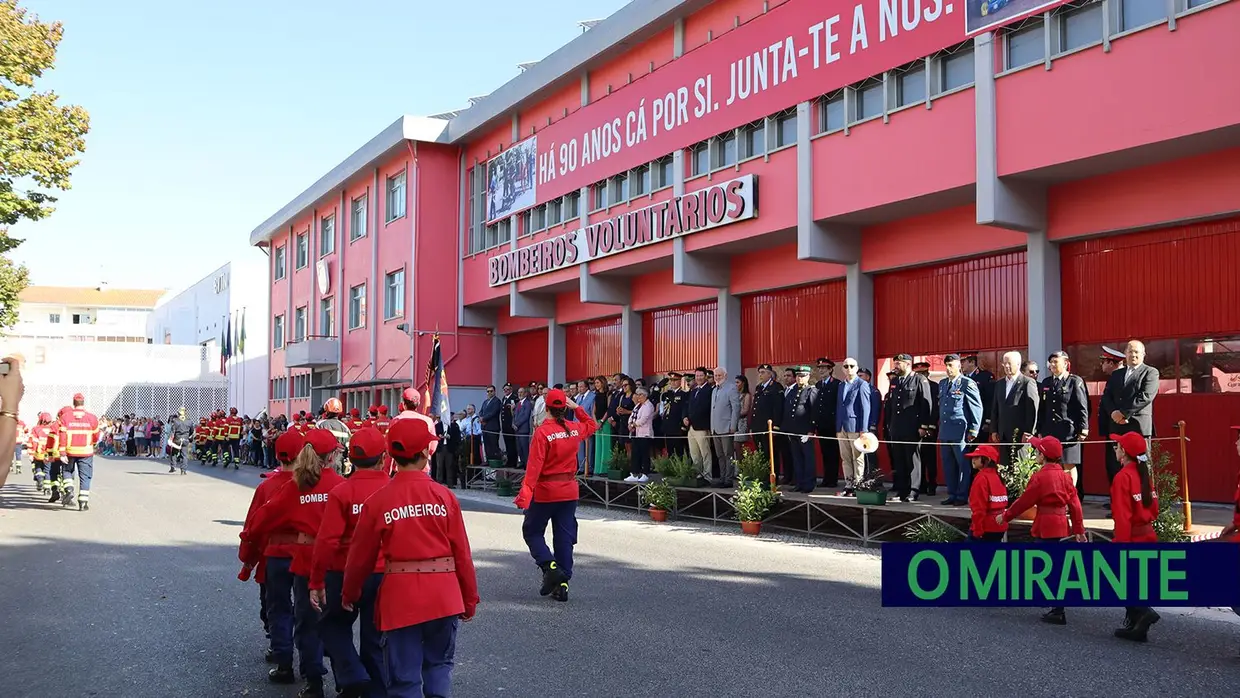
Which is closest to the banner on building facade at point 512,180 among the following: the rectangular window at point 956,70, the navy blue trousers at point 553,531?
the rectangular window at point 956,70

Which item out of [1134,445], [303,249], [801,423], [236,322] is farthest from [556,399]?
[236,322]

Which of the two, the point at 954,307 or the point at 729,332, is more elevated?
the point at 954,307

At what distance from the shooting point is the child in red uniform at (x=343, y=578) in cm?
580

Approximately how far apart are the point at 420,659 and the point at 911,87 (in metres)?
13.7

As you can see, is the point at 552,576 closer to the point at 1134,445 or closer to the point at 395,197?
the point at 1134,445

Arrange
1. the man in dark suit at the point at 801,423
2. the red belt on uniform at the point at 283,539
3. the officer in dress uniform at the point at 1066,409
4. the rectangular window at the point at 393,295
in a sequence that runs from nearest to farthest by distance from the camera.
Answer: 1. the red belt on uniform at the point at 283,539
2. the officer in dress uniform at the point at 1066,409
3. the man in dark suit at the point at 801,423
4. the rectangular window at the point at 393,295

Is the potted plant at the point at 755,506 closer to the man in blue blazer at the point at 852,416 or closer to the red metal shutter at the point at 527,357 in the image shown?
the man in blue blazer at the point at 852,416

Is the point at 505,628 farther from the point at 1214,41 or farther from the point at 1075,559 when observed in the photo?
the point at 1214,41

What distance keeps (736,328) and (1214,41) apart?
11673mm

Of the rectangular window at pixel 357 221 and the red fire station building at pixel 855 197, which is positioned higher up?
the rectangular window at pixel 357 221

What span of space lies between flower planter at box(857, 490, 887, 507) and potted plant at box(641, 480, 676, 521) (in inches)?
158

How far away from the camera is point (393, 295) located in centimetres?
3491

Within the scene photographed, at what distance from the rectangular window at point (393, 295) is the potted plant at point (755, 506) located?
2098 centimetres

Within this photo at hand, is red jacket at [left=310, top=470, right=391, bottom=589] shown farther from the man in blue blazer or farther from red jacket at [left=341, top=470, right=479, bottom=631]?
the man in blue blazer
